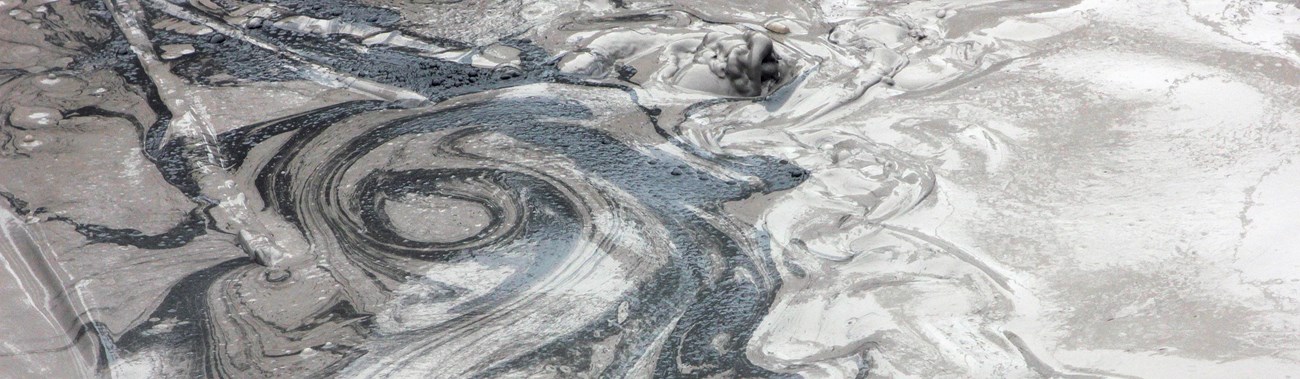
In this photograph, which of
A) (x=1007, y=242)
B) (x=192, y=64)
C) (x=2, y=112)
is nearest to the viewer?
(x=1007, y=242)

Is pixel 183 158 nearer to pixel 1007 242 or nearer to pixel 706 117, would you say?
pixel 706 117

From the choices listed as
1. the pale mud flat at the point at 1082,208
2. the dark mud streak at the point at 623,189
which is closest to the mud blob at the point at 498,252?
the dark mud streak at the point at 623,189

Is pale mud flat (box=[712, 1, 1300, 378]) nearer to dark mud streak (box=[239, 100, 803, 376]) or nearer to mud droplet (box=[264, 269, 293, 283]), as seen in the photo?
dark mud streak (box=[239, 100, 803, 376])

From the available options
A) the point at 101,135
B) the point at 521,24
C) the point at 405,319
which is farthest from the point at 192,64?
the point at 405,319

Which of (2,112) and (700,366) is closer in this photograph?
(700,366)

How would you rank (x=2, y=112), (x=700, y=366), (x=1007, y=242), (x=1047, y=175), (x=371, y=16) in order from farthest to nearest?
1. (x=371, y=16)
2. (x=2, y=112)
3. (x=1047, y=175)
4. (x=1007, y=242)
5. (x=700, y=366)

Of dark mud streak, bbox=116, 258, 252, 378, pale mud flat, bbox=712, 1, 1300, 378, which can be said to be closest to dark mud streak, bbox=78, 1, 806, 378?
dark mud streak, bbox=116, 258, 252, 378

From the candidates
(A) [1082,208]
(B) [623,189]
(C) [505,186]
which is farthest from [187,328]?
(A) [1082,208]

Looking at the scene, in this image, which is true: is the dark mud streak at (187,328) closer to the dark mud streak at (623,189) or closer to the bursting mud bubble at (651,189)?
the bursting mud bubble at (651,189)
